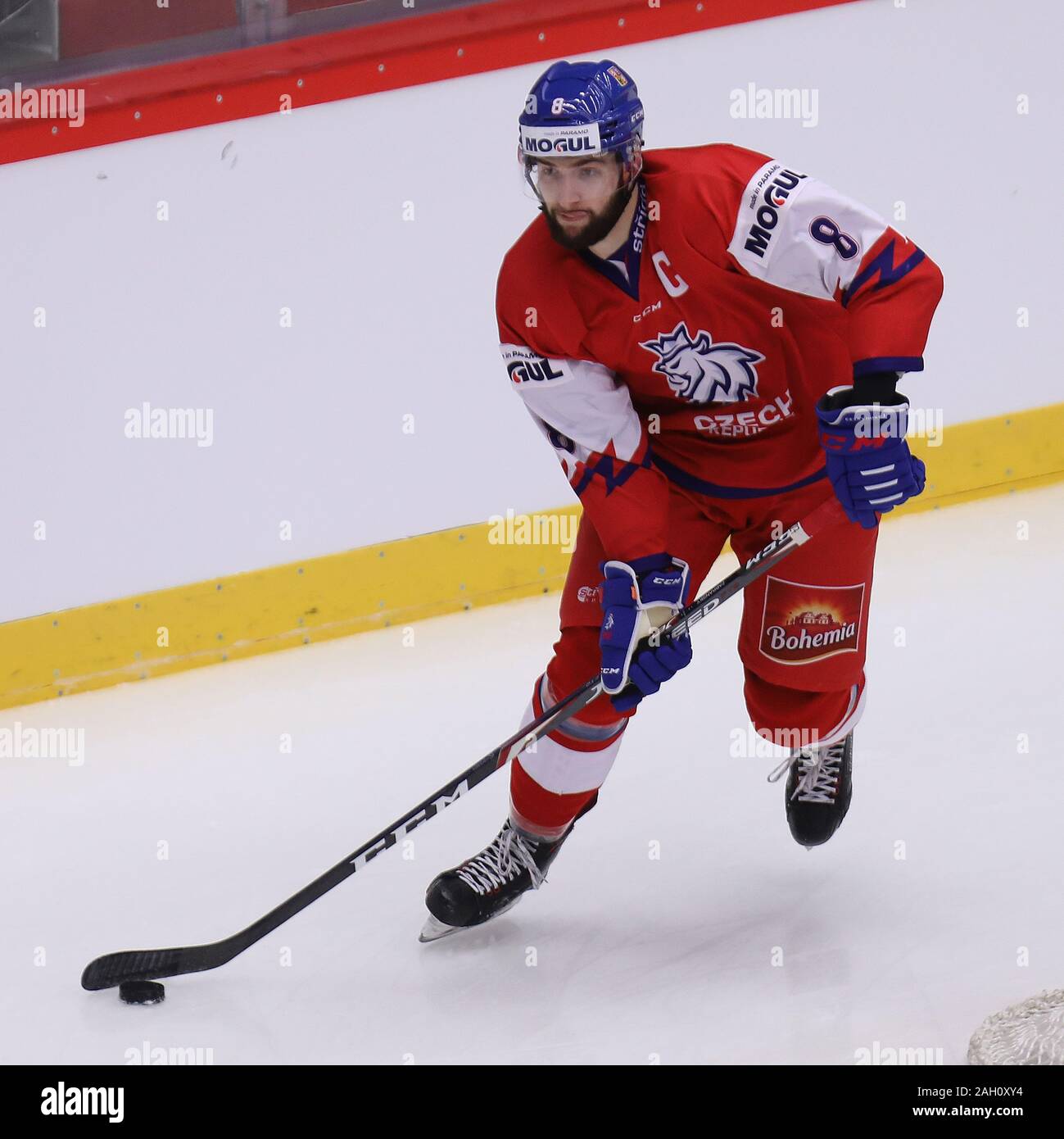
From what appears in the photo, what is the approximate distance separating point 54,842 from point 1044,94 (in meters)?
2.99

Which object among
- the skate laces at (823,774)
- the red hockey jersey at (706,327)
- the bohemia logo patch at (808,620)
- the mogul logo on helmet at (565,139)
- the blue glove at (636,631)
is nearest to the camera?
the mogul logo on helmet at (565,139)

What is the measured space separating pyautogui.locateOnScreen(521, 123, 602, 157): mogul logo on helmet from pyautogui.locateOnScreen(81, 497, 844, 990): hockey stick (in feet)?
2.11

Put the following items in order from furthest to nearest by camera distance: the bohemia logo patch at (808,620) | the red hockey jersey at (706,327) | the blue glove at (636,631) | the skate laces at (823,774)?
1. the skate laces at (823,774)
2. the bohemia logo patch at (808,620)
3. the blue glove at (636,631)
4. the red hockey jersey at (706,327)

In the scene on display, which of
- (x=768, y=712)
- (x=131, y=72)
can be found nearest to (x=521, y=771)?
(x=768, y=712)

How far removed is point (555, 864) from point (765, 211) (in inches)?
47.4

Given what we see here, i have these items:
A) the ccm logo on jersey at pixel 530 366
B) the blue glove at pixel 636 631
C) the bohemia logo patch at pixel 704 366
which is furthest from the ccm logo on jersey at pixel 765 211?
the blue glove at pixel 636 631

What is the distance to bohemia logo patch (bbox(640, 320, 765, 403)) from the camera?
2.61m

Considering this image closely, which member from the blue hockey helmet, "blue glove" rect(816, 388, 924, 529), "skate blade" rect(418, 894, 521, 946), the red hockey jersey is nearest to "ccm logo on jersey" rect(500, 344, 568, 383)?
the red hockey jersey

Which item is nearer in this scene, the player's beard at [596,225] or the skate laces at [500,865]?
the player's beard at [596,225]

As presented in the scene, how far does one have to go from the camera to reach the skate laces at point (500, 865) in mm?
2854

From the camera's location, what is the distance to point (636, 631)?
266 cm

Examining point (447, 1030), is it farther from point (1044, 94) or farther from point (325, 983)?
point (1044, 94)

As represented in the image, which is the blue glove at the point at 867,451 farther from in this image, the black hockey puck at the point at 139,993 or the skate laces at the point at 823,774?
the black hockey puck at the point at 139,993

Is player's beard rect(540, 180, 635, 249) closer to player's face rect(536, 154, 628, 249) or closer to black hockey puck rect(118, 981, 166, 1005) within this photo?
player's face rect(536, 154, 628, 249)
